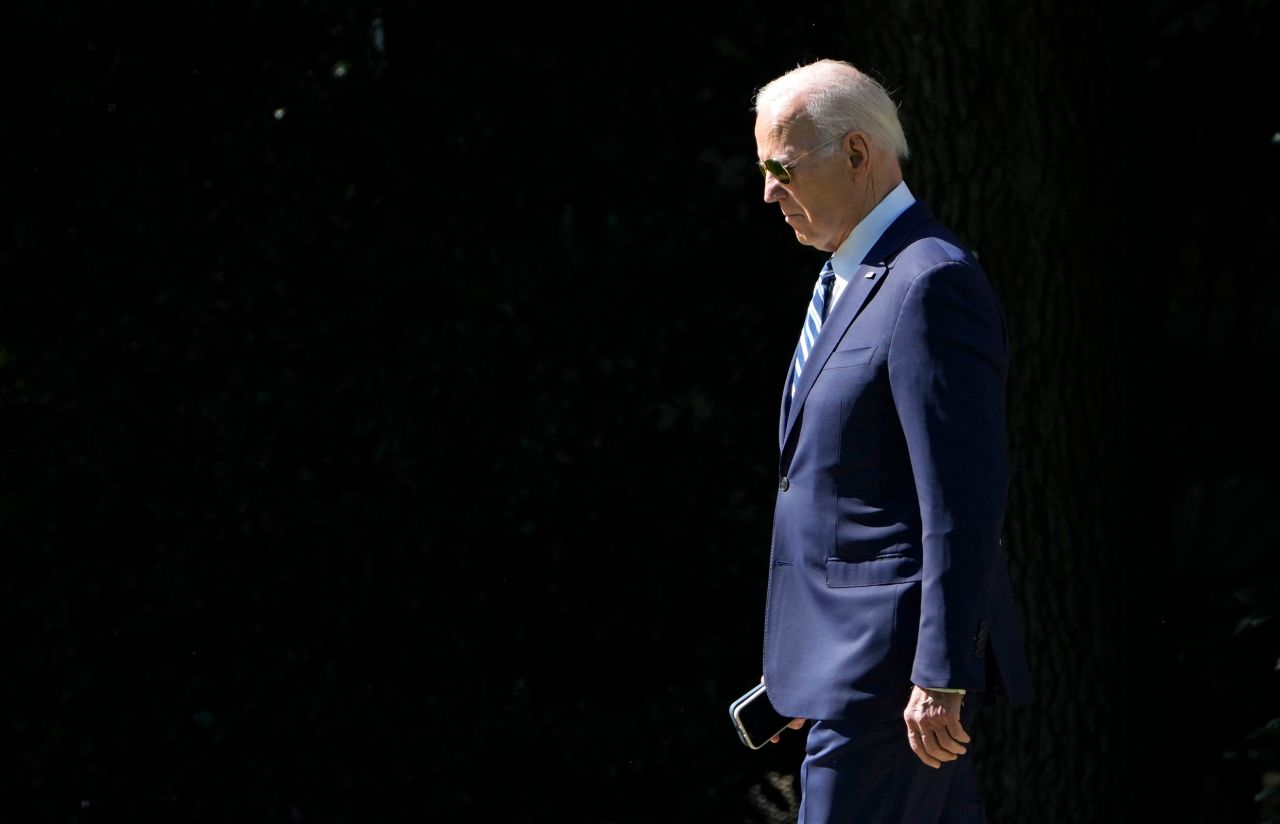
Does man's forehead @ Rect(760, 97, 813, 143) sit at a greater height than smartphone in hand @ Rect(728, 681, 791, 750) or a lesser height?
greater

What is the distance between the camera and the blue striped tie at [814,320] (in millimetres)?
3121

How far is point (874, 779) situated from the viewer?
296 cm

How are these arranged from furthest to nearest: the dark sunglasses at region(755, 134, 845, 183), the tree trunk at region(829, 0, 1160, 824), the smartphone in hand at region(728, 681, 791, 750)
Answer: the tree trunk at region(829, 0, 1160, 824), the smartphone in hand at region(728, 681, 791, 750), the dark sunglasses at region(755, 134, 845, 183)

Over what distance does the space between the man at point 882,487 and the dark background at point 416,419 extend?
1.62 m

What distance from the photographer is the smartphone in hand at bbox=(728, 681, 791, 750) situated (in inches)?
132

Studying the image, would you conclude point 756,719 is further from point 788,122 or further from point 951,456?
point 788,122

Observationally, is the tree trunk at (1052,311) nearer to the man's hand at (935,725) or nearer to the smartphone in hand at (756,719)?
the smartphone in hand at (756,719)

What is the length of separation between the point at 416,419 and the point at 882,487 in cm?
211

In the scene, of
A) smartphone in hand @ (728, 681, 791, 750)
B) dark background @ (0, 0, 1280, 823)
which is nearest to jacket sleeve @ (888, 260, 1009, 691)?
smartphone in hand @ (728, 681, 791, 750)

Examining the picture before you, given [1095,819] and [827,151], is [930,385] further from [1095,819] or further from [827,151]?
[1095,819]

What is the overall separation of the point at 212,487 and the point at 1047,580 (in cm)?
241

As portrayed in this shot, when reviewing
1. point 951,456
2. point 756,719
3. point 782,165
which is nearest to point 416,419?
point 756,719

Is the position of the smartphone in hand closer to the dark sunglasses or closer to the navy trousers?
the navy trousers

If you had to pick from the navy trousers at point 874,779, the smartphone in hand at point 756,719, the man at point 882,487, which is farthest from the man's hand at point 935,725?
the smartphone in hand at point 756,719
